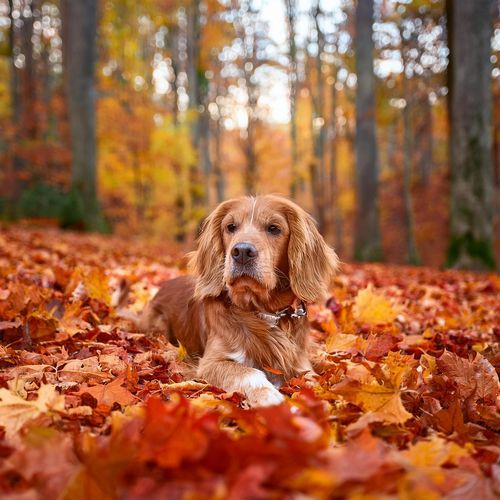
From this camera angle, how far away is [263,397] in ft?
8.82

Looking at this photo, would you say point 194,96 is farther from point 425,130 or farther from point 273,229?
point 273,229

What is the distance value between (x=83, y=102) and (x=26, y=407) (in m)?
15.1

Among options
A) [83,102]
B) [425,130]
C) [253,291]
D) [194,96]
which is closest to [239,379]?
[253,291]

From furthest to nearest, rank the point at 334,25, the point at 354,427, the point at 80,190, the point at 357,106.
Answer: the point at 334,25, the point at 357,106, the point at 80,190, the point at 354,427

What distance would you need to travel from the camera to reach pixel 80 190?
1543cm

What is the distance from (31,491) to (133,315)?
10.6 ft

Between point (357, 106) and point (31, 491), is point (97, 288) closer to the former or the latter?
point (31, 491)

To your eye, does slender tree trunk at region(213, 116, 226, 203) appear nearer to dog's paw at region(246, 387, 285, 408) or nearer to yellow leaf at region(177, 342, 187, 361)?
→ yellow leaf at region(177, 342, 187, 361)

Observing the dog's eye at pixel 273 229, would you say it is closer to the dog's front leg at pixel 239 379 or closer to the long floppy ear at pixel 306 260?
the long floppy ear at pixel 306 260

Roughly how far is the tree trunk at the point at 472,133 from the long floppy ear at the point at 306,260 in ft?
24.9

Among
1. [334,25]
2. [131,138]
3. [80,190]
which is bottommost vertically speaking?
[80,190]

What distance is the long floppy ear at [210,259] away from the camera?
3.65 m

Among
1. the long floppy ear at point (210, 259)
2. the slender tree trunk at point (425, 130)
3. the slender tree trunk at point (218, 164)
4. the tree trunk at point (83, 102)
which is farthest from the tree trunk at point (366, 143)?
the long floppy ear at point (210, 259)

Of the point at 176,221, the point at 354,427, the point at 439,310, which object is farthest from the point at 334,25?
the point at 354,427
